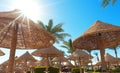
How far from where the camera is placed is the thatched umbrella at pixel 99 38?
8836mm

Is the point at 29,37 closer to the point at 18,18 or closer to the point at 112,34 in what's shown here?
the point at 18,18

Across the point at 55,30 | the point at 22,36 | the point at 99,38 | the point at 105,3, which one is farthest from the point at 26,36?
the point at 55,30

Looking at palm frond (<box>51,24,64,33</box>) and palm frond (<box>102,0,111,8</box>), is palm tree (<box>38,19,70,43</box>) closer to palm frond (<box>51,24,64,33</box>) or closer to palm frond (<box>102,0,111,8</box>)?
palm frond (<box>51,24,64,33</box>)

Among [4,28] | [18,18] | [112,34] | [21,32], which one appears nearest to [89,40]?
[112,34]

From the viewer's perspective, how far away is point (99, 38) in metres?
9.57

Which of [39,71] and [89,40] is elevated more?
[89,40]

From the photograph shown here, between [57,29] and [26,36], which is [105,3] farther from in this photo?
[57,29]

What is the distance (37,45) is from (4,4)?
436cm

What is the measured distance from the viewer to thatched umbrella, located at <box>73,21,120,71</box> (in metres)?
8.84

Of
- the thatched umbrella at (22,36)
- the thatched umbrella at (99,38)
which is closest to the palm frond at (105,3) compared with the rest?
the thatched umbrella at (99,38)

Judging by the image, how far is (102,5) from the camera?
470 inches

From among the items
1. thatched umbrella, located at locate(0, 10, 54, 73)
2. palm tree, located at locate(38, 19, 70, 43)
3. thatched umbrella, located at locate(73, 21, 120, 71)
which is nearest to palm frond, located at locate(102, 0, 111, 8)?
thatched umbrella, located at locate(73, 21, 120, 71)

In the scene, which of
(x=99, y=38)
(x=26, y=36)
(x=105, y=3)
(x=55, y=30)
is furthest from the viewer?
(x=55, y=30)

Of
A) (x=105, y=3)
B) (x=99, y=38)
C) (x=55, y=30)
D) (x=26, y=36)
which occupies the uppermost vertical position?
(x=55, y=30)
